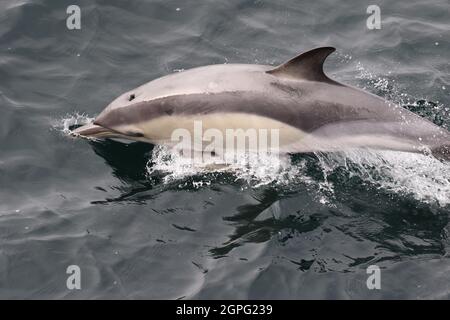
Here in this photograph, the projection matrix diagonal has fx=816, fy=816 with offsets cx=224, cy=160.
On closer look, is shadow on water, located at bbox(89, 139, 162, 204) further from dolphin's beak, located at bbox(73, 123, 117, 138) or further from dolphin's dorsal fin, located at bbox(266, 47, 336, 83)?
dolphin's dorsal fin, located at bbox(266, 47, 336, 83)

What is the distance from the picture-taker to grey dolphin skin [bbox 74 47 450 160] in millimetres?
10508

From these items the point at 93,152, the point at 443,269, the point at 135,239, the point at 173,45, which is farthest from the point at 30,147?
the point at 443,269

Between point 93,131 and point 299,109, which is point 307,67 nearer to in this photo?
point 299,109

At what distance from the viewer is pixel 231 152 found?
439 inches

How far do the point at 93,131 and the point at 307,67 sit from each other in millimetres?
3282

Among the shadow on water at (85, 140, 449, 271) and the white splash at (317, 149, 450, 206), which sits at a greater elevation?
the white splash at (317, 149, 450, 206)

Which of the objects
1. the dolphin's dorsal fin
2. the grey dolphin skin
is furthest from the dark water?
the dolphin's dorsal fin

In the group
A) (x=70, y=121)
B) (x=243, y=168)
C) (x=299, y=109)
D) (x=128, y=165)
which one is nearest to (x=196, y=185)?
(x=243, y=168)

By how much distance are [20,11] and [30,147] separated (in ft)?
12.4

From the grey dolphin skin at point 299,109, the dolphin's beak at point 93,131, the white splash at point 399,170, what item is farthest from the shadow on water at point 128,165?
the white splash at point 399,170

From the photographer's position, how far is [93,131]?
11664 millimetres

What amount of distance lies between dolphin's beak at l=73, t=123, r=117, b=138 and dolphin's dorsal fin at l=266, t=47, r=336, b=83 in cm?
256

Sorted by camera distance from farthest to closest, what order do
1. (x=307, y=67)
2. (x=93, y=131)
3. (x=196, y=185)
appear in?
1. (x=93, y=131)
2. (x=196, y=185)
3. (x=307, y=67)

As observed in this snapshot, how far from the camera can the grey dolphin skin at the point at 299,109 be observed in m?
10.5
